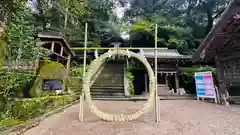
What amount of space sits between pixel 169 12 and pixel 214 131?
54.7 feet

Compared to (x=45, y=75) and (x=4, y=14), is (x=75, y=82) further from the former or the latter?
(x=4, y=14)

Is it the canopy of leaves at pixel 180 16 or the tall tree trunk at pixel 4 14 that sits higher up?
the canopy of leaves at pixel 180 16

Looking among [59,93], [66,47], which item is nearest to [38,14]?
[66,47]

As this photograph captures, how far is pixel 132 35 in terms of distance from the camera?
52.7 ft

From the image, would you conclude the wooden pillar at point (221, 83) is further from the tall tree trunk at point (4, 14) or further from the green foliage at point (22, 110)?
the tall tree trunk at point (4, 14)

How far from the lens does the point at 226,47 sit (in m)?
6.73

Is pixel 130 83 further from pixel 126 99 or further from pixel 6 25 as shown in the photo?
pixel 6 25

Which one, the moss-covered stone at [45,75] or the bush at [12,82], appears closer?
the bush at [12,82]

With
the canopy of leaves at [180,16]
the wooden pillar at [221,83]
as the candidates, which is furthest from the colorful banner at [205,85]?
the canopy of leaves at [180,16]

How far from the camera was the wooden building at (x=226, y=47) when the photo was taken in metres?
5.47

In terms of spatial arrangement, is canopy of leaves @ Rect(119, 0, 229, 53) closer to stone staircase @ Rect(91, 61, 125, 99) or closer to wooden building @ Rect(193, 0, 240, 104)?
stone staircase @ Rect(91, 61, 125, 99)

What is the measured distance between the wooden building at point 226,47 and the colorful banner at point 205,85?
14.5 inches

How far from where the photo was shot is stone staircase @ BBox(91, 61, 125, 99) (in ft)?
29.8

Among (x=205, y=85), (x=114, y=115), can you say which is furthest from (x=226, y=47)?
(x=114, y=115)
